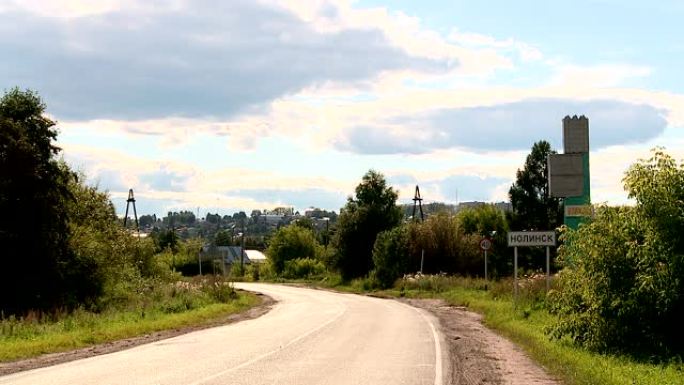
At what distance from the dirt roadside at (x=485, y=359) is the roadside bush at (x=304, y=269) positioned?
64.1m

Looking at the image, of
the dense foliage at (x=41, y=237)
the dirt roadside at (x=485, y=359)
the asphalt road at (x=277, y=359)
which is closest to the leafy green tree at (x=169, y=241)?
the dense foliage at (x=41, y=237)

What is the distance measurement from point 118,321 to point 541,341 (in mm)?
14730

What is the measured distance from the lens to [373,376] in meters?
13.9

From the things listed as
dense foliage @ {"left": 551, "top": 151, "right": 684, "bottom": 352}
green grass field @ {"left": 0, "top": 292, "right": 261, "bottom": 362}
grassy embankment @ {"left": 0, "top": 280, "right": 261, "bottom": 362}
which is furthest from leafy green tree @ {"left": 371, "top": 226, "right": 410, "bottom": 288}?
dense foliage @ {"left": 551, "top": 151, "right": 684, "bottom": 352}

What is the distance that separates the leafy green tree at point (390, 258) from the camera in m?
61.0

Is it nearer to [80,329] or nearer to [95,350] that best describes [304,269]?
[80,329]

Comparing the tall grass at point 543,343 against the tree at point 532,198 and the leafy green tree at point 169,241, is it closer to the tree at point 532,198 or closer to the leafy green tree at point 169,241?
the tree at point 532,198

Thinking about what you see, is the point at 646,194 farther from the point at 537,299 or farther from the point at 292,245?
the point at 292,245

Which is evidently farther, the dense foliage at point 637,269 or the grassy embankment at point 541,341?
the dense foliage at point 637,269

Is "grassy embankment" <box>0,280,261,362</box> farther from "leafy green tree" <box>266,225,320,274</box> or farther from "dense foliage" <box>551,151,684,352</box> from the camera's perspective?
"leafy green tree" <box>266,225,320,274</box>

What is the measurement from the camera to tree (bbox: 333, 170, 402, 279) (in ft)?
235

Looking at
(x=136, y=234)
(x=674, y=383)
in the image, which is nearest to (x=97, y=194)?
(x=136, y=234)

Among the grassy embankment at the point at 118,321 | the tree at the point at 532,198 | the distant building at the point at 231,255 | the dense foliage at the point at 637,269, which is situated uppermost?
the tree at the point at 532,198

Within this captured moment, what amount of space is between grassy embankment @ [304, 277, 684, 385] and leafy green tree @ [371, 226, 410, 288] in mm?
9906
